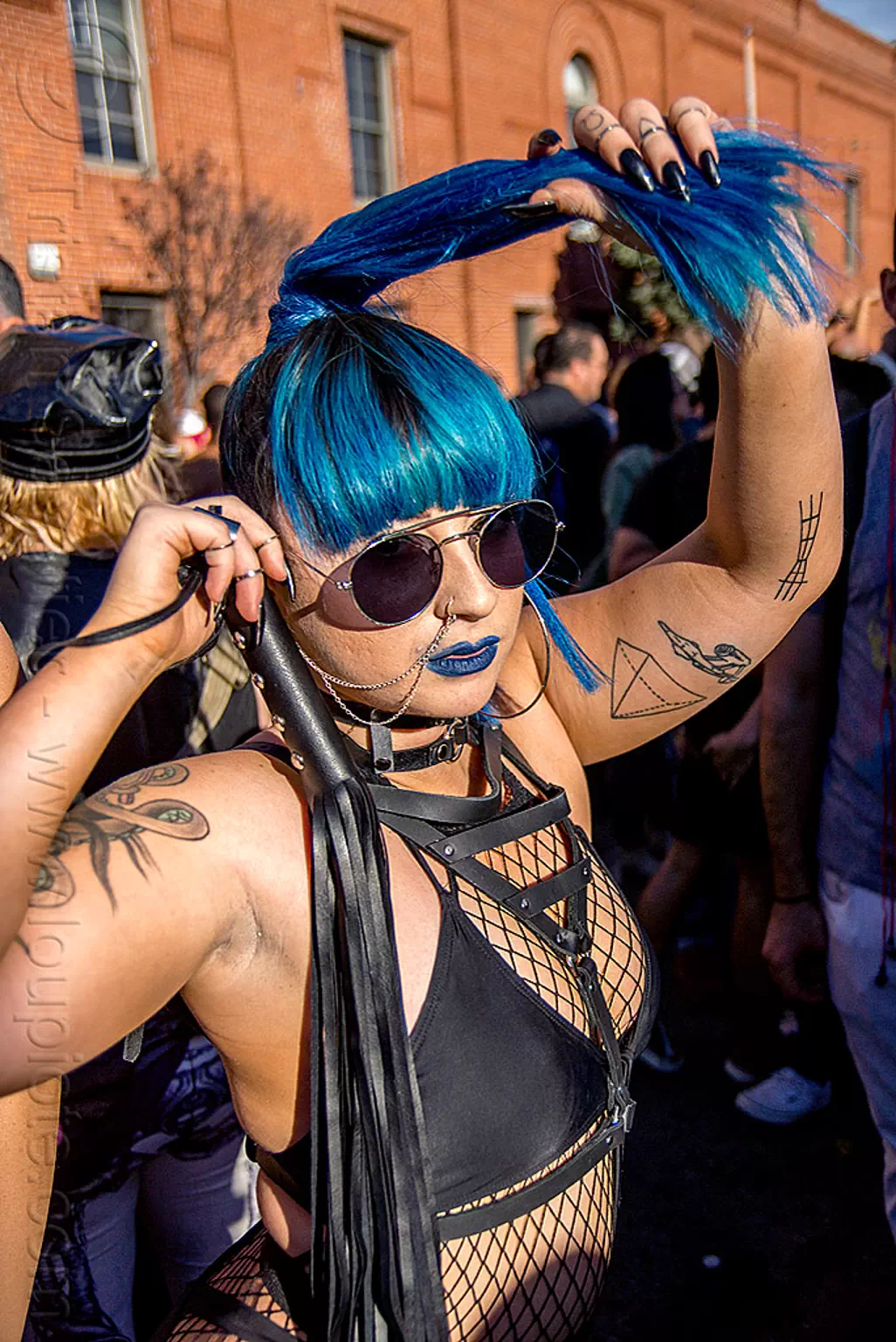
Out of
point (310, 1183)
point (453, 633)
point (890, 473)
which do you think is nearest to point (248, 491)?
point (453, 633)

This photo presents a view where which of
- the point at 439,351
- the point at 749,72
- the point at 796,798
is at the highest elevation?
the point at 749,72

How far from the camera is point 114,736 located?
1762 millimetres

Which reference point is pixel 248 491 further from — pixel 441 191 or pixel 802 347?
pixel 802 347

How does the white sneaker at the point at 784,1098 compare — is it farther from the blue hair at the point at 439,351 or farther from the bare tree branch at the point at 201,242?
the bare tree branch at the point at 201,242

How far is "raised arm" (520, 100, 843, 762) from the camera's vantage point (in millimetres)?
1287

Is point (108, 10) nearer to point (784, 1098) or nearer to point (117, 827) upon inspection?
point (117, 827)

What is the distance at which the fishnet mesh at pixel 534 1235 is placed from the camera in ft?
4.09

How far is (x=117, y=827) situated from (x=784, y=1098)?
2903mm

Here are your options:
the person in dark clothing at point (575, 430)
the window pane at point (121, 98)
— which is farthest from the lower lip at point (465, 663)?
the window pane at point (121, 98)

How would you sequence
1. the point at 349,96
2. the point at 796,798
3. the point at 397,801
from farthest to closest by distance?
the point at 349,96 < the point at 796,798 < the point at 397,801

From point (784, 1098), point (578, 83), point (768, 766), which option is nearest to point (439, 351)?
point (768, 766)

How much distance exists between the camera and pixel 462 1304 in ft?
4.05

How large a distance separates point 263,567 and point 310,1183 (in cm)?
71

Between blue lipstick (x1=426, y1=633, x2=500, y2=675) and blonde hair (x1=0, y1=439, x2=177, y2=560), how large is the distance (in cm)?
103
